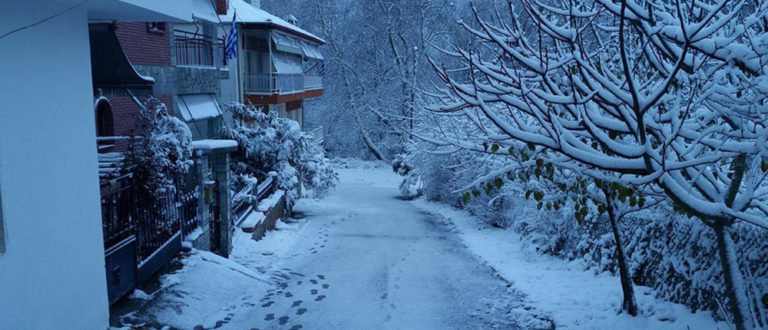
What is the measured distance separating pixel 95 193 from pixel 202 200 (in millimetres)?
4755

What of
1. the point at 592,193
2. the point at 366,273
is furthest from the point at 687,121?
the point at 366,273

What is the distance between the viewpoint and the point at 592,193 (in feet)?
24.5

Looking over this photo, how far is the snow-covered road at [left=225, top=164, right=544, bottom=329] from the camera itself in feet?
27.6

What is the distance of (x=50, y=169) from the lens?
210 inches

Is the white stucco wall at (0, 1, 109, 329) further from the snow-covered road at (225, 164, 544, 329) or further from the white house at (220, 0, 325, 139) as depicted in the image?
the white house at (220, 0, 325, 139)

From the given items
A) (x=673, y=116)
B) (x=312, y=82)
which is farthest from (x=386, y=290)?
(x=312, y=82)

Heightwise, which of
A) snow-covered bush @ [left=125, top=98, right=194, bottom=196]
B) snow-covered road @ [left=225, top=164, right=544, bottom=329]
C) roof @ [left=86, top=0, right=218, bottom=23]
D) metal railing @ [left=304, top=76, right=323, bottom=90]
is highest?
metal railing @ [left=304, top=76, right=323, bottom=90]

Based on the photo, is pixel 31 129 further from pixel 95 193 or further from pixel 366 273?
pixel 366 273

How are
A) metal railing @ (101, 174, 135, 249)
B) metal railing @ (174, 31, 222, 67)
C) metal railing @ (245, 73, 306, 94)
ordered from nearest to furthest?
metal railing @ (101, 174, 135, 249), metal railing @ (174, 31, 222, 67), metal railing @ (245, 73, 306, 94)

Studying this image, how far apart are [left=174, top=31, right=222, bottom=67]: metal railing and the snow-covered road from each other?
6.36 metres

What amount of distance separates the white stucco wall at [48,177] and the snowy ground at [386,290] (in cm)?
147

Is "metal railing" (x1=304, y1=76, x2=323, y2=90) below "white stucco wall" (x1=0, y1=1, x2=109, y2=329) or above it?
above

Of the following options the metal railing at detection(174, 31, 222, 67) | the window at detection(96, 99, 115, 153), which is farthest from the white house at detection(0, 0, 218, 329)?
the metal railing at detection(174, 31, 222, 67)

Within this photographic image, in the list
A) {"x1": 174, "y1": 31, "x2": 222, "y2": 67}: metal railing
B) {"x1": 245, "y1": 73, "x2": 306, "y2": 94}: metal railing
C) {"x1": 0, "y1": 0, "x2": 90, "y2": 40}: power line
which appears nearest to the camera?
{"x1": 0, "y1": 0, "x2": 90, "y2": 40}: power line
